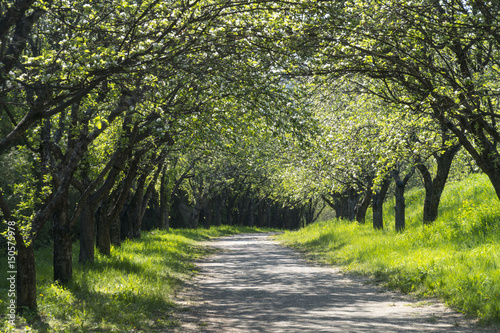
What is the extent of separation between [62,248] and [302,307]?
5.92 m

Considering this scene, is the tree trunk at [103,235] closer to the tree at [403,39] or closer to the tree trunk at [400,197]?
the tree at [403,39]

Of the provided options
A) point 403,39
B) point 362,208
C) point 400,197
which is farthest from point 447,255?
point 362,208

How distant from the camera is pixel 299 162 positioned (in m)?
27.4

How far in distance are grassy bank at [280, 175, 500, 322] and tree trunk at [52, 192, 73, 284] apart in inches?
313

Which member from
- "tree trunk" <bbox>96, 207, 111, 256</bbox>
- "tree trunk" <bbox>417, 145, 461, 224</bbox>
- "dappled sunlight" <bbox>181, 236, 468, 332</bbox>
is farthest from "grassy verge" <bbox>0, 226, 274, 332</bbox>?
"tree trunk" <bbox>417, 145, 461, 224</bbox>

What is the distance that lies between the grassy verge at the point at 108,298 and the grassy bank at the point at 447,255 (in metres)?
5.61

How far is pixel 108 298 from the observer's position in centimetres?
1011

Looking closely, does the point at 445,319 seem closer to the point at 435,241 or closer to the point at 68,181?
the point at 435,241

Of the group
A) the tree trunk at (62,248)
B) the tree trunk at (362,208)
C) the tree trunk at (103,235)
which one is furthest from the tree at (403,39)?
the tree trunk at (362,208)

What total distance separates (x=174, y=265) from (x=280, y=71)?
9.53 metres

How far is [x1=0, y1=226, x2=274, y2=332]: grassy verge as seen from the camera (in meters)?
8.30

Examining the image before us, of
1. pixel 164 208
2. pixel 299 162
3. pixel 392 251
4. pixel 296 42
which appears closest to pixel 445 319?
pixel 296 42

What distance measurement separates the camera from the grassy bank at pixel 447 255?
9.59 metres

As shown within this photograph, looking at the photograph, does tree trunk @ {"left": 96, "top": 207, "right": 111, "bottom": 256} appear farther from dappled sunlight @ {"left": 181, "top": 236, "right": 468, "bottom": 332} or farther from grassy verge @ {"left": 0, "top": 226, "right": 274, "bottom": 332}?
dappled sunlight @ {"left": 181, "top": 236, "right": 468, "bottom": 332}
